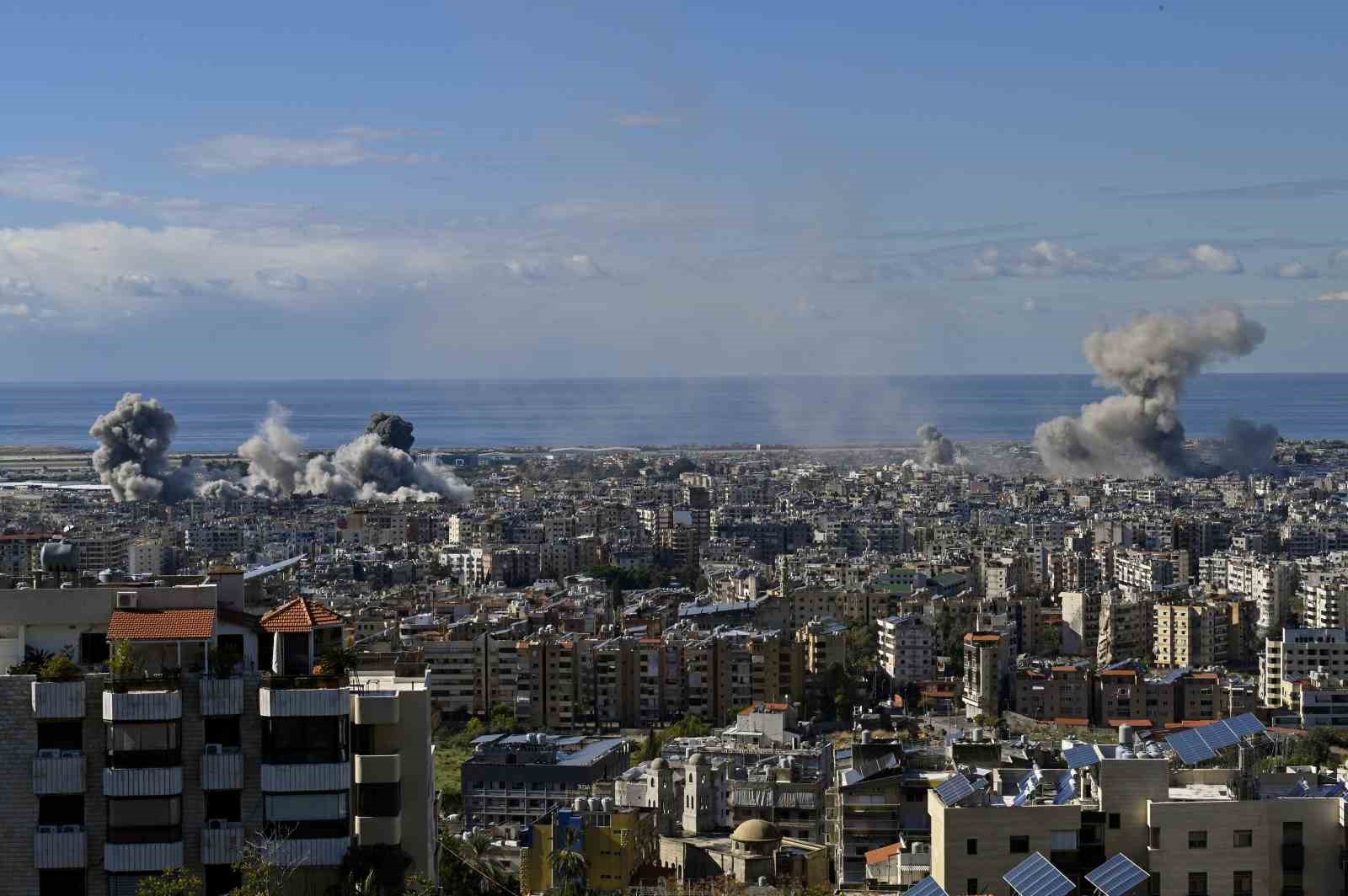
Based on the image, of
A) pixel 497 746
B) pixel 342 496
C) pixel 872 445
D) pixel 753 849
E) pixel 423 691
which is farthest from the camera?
pixel 872 445

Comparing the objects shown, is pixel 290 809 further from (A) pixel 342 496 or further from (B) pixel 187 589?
(A) pixel 342 496

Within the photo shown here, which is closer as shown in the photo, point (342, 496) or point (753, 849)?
point (753, 849)

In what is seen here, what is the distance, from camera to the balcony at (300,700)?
29.4 ft

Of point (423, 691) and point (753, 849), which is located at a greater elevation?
point (423, 691)

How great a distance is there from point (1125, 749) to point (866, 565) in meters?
36.9

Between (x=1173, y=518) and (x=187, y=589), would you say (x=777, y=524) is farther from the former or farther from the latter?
(x=187, y=589)

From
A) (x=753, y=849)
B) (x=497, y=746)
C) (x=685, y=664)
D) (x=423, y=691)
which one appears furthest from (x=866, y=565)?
(x=423, y=691)

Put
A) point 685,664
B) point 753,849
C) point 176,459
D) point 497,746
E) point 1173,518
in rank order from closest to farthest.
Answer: point 753,849
point 497,746
point 685,664
point 1173,518
point 176,459

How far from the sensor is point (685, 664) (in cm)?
3434

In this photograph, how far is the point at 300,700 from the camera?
8.98 metres

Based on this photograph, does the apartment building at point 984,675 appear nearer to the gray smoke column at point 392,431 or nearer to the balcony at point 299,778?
the balcony at point 299,778

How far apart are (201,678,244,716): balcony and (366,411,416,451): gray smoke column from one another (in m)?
73.2

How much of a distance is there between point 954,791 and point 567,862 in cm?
642

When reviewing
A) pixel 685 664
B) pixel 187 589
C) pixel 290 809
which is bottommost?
pixel 685 664
